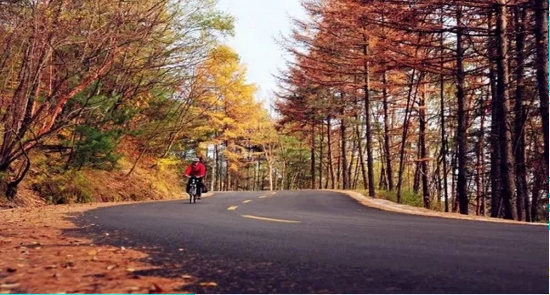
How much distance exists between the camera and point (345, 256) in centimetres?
506

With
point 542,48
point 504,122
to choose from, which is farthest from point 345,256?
point 504,122

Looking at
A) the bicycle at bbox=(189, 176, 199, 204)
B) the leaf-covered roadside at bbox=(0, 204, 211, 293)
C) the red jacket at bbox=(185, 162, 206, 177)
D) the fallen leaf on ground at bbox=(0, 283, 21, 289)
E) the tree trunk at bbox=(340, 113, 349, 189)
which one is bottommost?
the fallen leaf on ground at bbox=(0, 283, 21, 289)

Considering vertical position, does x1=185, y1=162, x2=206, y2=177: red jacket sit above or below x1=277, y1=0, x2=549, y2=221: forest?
below

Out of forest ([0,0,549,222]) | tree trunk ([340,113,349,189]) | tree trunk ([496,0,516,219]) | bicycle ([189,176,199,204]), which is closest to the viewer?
forest ([0,0,549,222])

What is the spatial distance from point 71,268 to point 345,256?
2723 millimetres

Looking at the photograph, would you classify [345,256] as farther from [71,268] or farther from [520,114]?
[520,114]

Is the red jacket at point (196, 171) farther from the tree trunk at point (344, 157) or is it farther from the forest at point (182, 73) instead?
the tree trunk at point (344, 157)

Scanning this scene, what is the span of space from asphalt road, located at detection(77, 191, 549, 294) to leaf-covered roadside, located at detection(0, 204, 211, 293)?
24 centimetres

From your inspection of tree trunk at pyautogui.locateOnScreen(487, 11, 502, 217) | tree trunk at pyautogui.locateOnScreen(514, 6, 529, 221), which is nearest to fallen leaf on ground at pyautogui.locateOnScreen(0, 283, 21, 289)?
tree trunk at pyautogui.locateOnScreen(487, 11, 502, 217)

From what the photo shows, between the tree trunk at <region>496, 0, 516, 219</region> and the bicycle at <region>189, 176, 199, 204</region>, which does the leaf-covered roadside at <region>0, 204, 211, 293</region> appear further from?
the tree trunk at <region>496, 0, 516, 219</region>

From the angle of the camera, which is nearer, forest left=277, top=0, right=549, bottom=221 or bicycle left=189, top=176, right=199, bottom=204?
forest left=277, top=0, right=549, bottom=221

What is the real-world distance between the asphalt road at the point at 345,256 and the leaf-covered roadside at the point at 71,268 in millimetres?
244

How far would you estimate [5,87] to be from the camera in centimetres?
1338

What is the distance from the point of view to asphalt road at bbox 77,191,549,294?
381 cm
